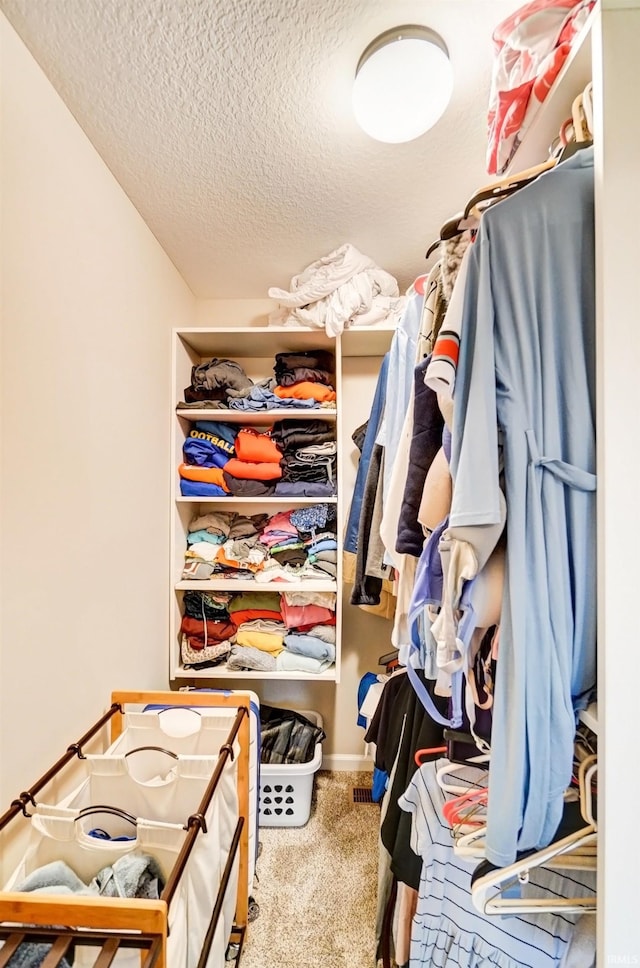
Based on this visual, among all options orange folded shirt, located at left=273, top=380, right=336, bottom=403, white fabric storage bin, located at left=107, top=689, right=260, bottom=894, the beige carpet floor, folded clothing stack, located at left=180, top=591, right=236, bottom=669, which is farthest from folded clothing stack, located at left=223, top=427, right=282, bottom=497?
the beige carpet floor

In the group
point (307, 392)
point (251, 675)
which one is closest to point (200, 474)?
point (307, 392)

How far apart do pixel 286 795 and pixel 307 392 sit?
1.69 meters

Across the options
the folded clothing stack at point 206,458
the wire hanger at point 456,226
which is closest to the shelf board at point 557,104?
the wire hanger at point 456,226

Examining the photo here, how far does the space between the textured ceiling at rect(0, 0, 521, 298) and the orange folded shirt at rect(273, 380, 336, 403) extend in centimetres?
53

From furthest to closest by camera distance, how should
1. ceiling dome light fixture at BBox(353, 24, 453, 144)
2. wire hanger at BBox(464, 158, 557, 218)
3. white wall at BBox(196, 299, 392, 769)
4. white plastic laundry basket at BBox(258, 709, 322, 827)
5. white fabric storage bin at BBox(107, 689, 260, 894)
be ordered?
1. white wall at BBox(196, 299, 392, 769)
2. white plastic laundry basket at BBox(258, 709, 322, 827)
3. white fabric storage bin at BBox(107, 689, 260, 894)
4. ceiling dome light fixture at BBox(353, 24, 453, 144)
5. wire hanger at BBox(464, 158, 557, 218)

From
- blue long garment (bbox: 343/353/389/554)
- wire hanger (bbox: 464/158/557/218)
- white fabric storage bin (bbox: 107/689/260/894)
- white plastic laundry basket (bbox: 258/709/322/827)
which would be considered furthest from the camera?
white plastic laundry basket (bbox: 258/709/322/827)

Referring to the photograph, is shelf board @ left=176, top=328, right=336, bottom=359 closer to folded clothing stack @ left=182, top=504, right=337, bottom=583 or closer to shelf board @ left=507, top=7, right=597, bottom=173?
folded clothing stack @ left=182, top=504, right=337, bottom=583

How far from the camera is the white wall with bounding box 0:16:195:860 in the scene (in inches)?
34.5

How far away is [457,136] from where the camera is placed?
115 centimetres

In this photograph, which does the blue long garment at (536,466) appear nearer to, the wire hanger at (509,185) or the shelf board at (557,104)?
the wire hanger at (509,185)

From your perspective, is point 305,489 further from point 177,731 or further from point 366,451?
point 177,731

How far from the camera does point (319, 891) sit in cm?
149

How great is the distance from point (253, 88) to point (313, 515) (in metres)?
1.41

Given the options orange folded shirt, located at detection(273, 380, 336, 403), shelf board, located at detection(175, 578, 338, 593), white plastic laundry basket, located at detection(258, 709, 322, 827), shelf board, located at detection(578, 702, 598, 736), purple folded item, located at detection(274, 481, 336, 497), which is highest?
orange folded shirt, located at detection(273, 380, 336, 403)
